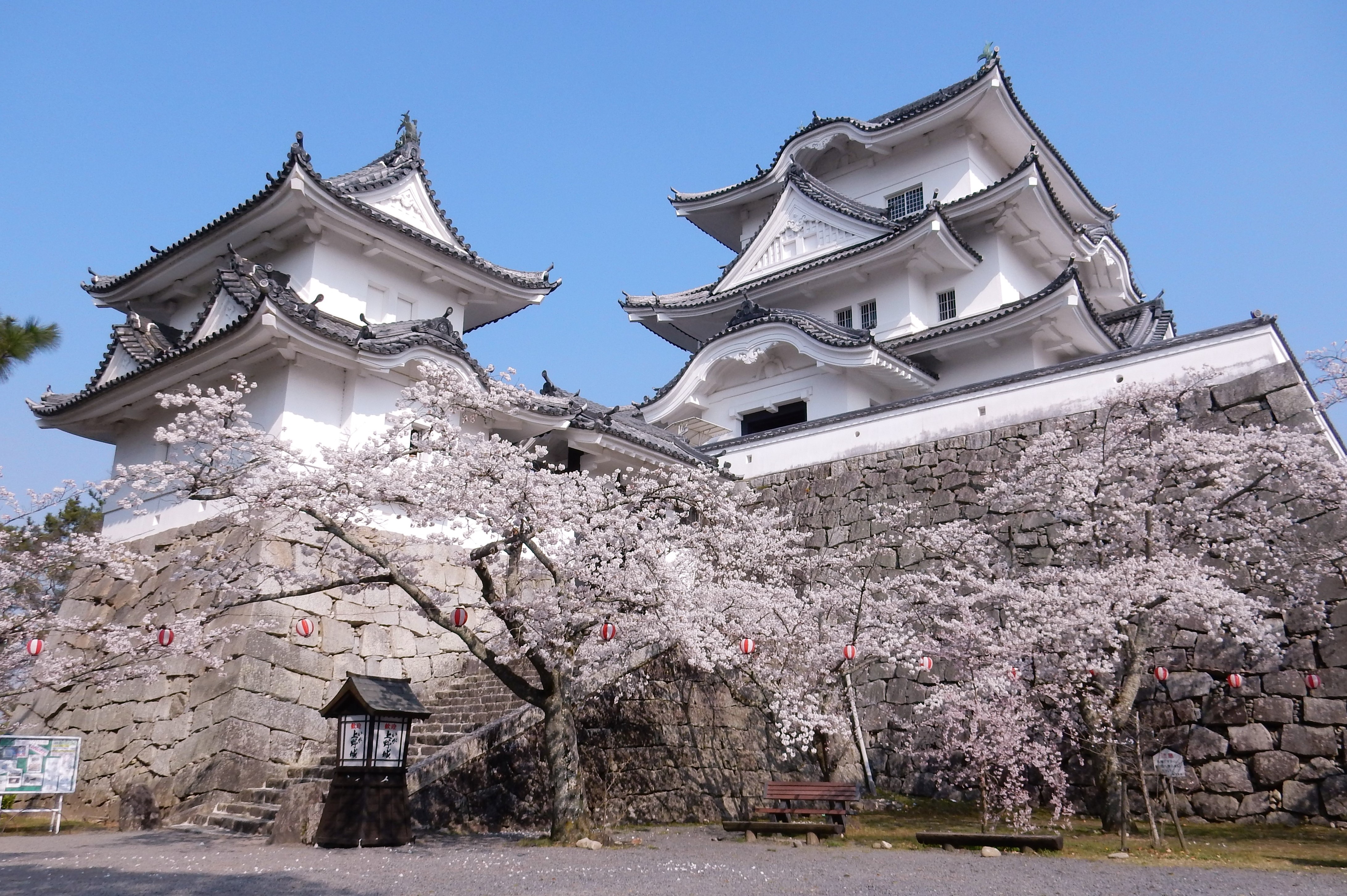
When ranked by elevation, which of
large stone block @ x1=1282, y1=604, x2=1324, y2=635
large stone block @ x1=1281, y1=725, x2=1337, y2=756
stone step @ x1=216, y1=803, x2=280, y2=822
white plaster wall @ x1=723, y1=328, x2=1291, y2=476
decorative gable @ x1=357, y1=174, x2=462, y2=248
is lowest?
stone step @ x1=216, y1=803, x2=280, y2=822

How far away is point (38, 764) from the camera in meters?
9.59

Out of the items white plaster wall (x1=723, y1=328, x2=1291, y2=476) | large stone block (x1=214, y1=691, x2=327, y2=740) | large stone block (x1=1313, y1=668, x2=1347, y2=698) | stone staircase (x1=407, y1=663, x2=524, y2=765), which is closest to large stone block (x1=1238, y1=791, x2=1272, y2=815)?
large stone block (x1=1313, y1=668, x2=1347, y2=698)

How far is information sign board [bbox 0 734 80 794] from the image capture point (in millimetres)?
9398

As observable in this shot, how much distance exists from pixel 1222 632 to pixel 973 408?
4.78m

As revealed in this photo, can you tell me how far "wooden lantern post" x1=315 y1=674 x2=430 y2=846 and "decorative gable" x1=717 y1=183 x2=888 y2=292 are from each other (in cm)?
1340

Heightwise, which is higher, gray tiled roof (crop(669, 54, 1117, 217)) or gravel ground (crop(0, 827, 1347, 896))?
gray tiled roof (crop(669, 54, 1117, 217))

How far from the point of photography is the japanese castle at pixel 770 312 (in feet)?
41.8

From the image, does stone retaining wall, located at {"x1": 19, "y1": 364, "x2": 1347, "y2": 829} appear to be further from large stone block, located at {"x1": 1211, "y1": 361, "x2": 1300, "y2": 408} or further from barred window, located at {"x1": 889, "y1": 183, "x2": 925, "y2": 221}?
barred window, located at {"x1": 889, "y1": 183, "x2": 925, "y2": 221}

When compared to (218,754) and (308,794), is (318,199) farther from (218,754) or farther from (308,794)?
(308,794)

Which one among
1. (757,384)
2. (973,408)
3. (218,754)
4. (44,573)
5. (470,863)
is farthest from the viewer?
(757,384)

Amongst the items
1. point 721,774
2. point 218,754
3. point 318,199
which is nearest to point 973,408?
point 721,774

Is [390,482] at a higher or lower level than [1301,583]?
higher

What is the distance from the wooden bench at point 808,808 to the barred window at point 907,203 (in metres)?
13.7

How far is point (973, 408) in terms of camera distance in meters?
14.2
